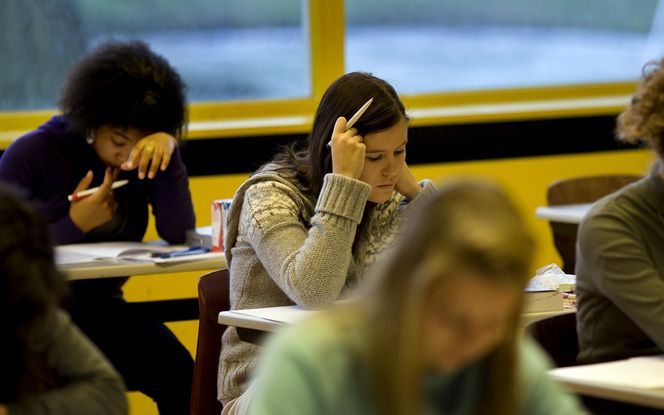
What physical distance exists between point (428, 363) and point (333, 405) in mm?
134

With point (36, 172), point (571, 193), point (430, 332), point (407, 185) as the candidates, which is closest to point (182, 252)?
point (36, 172)

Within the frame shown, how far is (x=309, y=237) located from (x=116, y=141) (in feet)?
3.71

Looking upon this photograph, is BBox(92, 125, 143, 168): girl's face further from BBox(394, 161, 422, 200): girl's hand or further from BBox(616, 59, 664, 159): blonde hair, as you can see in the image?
BBox(616, 59, 664, 159): blonde hair

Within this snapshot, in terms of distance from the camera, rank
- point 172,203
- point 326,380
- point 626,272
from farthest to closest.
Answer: point 172,203
point 626,272
point 326,380

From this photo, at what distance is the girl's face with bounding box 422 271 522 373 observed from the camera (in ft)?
3.69

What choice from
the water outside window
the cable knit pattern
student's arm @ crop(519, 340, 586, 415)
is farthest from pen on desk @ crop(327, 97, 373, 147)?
the water outside window

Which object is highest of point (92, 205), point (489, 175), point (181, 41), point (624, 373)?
point (181, 41)

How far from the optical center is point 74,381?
1.56m

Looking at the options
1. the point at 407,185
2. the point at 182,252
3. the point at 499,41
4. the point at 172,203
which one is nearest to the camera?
the point at 407,185

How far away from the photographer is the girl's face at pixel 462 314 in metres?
1.13

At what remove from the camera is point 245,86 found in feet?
16.4

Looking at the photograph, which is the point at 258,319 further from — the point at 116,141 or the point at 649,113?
the point at 116,141

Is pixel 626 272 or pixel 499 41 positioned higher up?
pixel 626 272

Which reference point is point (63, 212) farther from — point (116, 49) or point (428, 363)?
point (428, 363)
